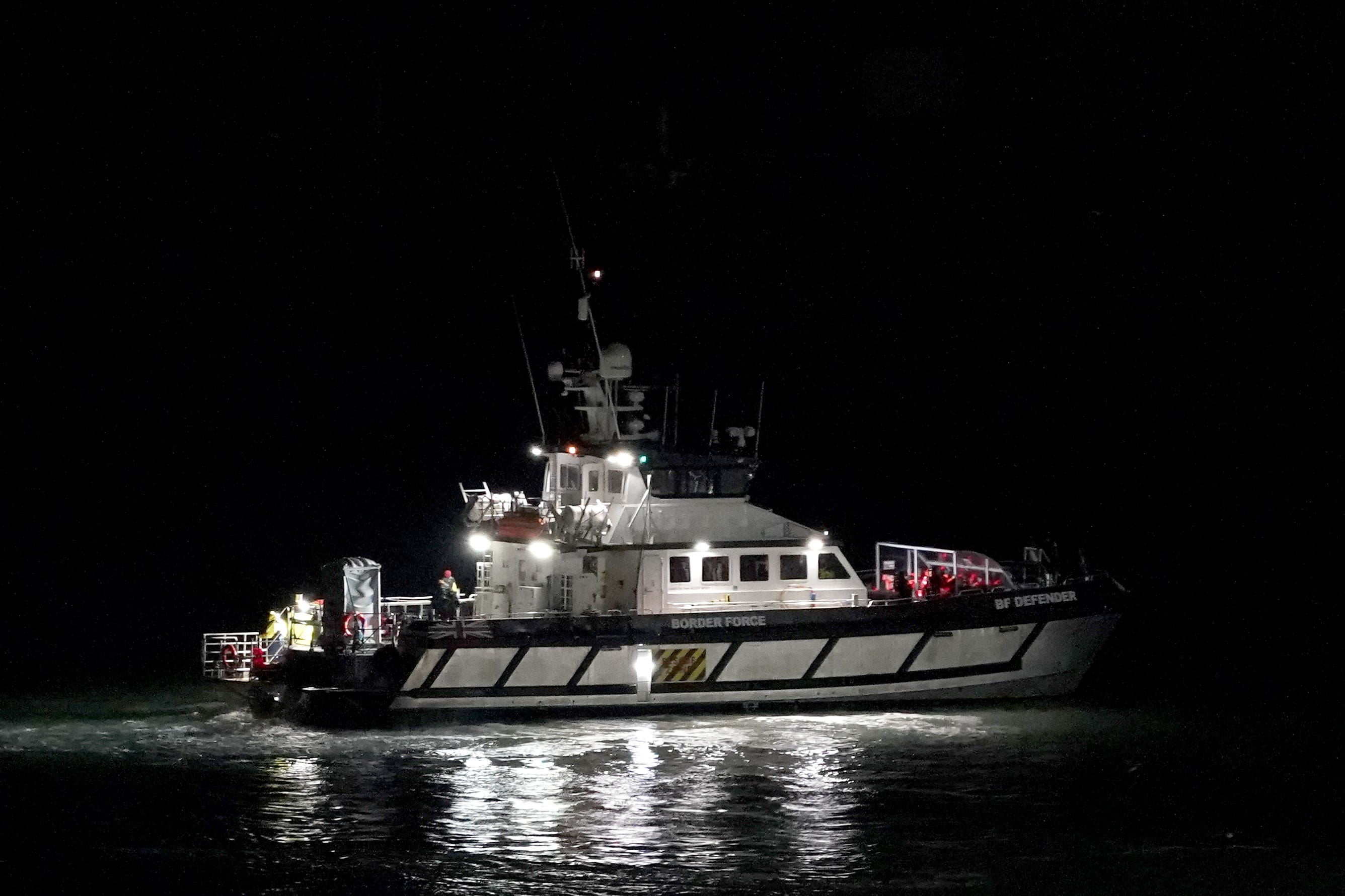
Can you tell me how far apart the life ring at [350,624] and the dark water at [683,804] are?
162 centimetres

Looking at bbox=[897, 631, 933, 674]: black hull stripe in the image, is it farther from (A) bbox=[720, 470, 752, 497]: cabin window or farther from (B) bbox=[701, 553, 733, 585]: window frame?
(A) bbox=[720, 470, 752, 497]: cabin window

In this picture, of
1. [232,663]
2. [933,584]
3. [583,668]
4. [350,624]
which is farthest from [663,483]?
[232,663]

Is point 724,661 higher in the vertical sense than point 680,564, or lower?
lower

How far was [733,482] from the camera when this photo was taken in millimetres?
30781

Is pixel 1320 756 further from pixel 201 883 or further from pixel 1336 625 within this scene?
pixel 1336 625

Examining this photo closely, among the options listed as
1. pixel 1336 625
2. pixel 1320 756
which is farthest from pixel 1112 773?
pixel 1336 625

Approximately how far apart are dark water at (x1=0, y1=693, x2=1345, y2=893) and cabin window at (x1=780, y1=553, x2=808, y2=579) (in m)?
2.40

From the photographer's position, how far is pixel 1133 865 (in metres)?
20.2

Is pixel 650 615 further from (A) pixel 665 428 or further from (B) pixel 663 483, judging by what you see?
(A) pixel 665 428

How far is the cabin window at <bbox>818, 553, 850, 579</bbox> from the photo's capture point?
30.5 metres

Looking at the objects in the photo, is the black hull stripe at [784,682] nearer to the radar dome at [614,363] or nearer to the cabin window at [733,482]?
the cabin window at [733,482]

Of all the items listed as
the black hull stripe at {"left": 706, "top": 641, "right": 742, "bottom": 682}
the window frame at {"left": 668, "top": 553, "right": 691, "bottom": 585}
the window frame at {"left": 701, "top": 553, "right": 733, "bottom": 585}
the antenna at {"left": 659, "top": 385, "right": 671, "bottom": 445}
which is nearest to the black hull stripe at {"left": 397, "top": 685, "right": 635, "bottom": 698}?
the black hull stripe at {"left": 706, "top": 641, "right": 742, "bottom": 682}

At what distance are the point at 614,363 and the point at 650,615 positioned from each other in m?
4.37

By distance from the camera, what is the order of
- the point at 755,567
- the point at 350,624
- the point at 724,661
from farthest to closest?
the point at 755,567 → the point at 724,661 → the point at 350,624
